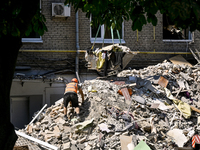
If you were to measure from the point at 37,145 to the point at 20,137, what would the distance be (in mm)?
647

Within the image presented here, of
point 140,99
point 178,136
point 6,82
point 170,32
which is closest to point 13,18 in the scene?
point 6,82

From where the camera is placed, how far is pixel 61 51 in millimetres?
13234

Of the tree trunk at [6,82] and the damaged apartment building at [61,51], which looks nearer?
the tree trunk at [6,82]

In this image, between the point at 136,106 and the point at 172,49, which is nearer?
the point at 136,106

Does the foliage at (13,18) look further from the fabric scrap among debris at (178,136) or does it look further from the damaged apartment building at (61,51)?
the damaged apartment building at (61,51)

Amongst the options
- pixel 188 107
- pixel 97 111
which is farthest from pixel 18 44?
pixel 188 107

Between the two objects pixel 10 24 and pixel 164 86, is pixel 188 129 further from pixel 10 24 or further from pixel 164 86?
pixel 10 24

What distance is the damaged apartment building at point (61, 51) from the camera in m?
11.8

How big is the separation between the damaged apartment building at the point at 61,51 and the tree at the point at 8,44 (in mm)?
7616

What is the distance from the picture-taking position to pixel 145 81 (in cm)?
1158

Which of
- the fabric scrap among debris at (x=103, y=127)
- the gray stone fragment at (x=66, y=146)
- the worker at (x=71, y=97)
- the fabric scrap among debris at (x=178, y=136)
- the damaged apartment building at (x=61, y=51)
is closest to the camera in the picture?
the gray stone fragment at (x=66, y=146)

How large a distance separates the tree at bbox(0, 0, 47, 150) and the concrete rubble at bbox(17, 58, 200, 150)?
4164 millimetres

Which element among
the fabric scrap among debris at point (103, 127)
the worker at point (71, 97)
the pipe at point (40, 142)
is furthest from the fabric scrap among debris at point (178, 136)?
the pipe at point (40, 142)

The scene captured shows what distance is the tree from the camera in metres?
3.85
